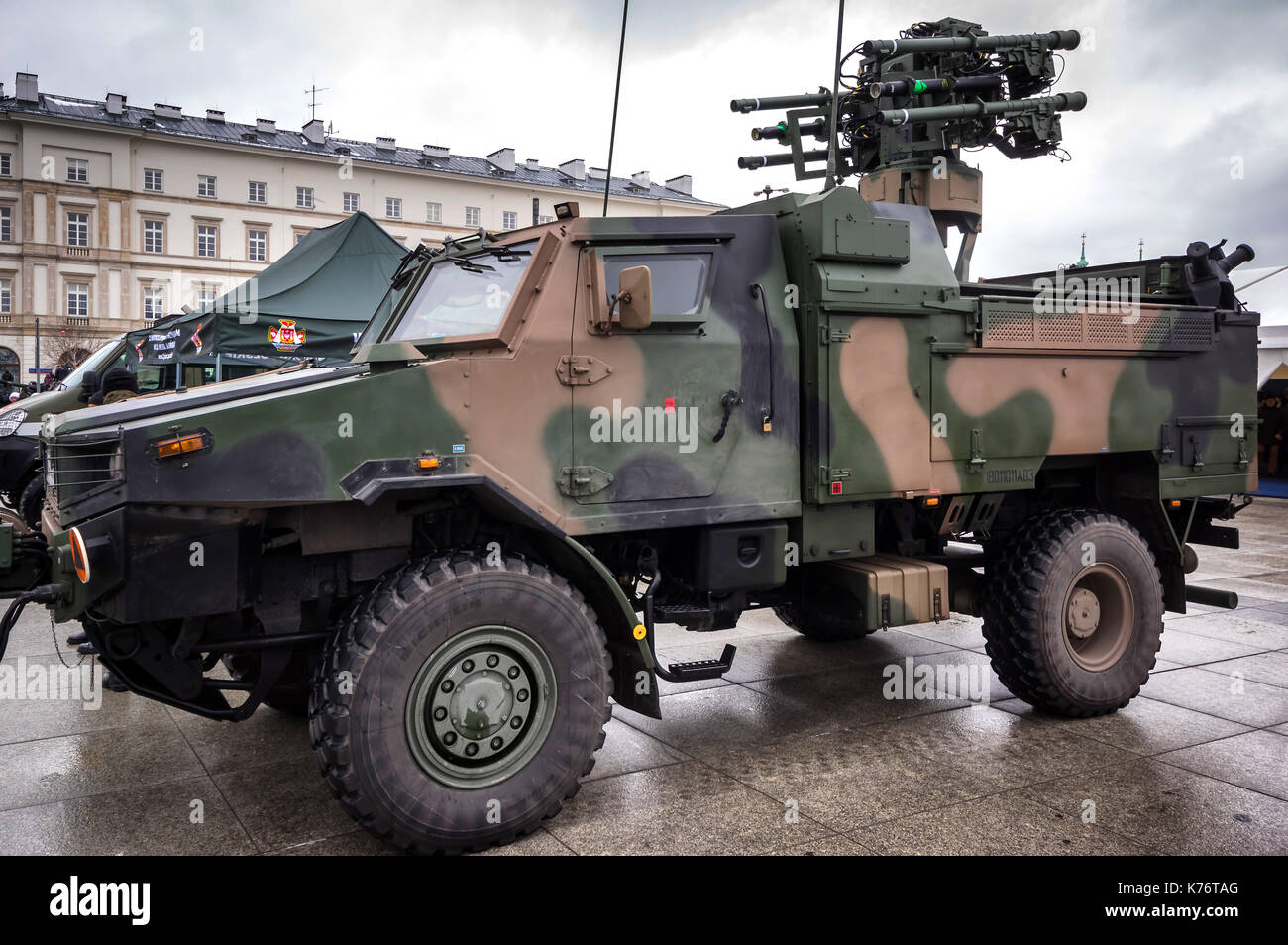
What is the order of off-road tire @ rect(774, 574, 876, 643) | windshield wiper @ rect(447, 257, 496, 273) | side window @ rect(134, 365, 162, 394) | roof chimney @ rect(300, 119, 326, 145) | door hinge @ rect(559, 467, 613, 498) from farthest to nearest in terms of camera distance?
roof chimney @ rect(300, 119, 326, 145), side window @ rect(134, 365, 162, 394), off-road tire @ rect(774, 574, 876, 643), windshield wiper @ rect(447, 257, 496, 273), door hinge @ rect(559, 467, 613, 498)

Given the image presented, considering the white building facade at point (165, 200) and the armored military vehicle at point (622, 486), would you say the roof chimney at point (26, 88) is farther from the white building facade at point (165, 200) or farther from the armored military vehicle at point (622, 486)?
the armored military vehicle at point (622, 486)

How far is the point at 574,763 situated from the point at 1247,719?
12.8 ft

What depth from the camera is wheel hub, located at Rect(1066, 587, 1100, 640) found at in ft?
19.6

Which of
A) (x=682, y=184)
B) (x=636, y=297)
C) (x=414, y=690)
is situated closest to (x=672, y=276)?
(x=636, y=297)

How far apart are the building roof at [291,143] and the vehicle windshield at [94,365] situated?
3460 centimetres

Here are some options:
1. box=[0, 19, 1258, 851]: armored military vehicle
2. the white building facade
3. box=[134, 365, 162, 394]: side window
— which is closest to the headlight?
box=[134, 365, 162, 394]: side window

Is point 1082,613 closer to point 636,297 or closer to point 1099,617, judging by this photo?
point 1099,617

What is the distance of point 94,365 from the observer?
1294 cm

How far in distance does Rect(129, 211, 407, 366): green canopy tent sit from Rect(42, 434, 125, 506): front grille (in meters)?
8.53

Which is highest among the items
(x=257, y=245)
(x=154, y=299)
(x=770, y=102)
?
(x=257, y=245)

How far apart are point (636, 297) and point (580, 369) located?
390mm

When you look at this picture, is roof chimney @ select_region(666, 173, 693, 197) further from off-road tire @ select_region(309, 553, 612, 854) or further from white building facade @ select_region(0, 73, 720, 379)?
off-road tire @ select_region(309, 553, 612, 854)
